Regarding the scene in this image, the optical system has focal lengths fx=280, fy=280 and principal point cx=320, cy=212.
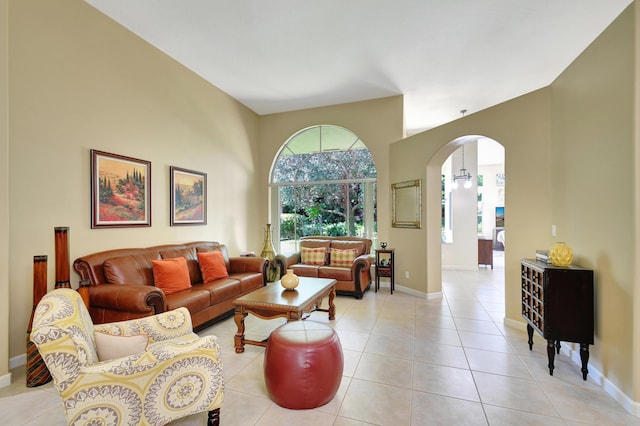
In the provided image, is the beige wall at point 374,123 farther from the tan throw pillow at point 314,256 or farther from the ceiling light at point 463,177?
the ceiling light at point 463,177

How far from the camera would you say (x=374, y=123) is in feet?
18.2

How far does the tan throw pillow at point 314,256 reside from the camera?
534 centimetres

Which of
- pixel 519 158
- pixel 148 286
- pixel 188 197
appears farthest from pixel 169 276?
pixel 519 158

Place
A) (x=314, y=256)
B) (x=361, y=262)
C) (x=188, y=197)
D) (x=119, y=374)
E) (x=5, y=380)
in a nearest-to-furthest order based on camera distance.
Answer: (x=119, y=374) → (x=5, y=380) → (x=188, y=197) → (x=361, y=262) → (x=314, y=256)

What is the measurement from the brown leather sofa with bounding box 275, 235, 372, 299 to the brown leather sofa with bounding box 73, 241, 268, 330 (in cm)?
85

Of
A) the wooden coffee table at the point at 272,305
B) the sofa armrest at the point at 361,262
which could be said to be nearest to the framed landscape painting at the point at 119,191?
the wooden coffee table at the point at 272,305

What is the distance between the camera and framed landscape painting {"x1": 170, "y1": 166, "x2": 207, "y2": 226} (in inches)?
164

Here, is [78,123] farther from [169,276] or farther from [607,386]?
[607,386]

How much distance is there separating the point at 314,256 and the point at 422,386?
328cm

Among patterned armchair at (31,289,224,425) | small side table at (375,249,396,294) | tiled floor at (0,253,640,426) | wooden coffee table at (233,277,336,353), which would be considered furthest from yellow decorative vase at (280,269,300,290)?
small side table at (375,249,396,294)

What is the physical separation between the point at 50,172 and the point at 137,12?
6.55 feet

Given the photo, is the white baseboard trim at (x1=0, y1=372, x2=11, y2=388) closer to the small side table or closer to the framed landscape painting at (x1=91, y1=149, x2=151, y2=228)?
the framed landscape painting at (x1=91, y1=149, x2=151, y2=228)

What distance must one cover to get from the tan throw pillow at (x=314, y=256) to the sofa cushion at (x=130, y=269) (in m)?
2.62

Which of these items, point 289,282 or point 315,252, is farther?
point 315,252
